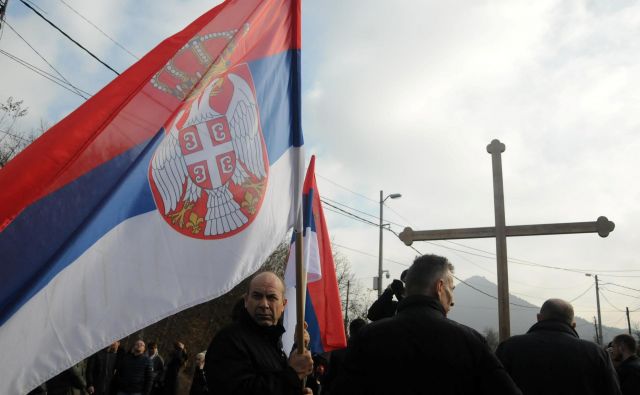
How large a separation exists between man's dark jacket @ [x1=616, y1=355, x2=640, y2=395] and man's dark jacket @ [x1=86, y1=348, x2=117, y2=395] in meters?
7.69

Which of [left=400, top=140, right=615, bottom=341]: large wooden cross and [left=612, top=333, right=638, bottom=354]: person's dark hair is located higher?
[left=400, top=140, right=615, bottom=341]: large wooden cross

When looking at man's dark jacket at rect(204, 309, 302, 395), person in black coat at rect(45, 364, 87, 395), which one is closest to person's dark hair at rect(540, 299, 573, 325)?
man's dark jacket at rect(204, 309, 302, 395)

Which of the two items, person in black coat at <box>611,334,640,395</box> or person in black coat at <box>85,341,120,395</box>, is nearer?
person in black coat at <box>611,334,640,395</box>

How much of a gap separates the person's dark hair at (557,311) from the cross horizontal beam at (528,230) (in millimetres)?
4492

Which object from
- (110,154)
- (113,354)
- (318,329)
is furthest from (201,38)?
(113,354)

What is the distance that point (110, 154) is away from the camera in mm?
2768

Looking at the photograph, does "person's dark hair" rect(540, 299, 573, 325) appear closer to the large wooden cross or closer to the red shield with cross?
the red shield with cross

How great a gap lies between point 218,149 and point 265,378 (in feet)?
3.98

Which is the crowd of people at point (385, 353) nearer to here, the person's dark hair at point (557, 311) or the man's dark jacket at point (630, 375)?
the person's dark hair at point (557, 311)

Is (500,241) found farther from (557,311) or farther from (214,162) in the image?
(214,162)

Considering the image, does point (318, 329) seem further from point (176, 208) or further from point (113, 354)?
point (113, 354)

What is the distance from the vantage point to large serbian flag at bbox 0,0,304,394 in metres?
2.41

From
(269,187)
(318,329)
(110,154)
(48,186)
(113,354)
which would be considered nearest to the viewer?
(48,186)

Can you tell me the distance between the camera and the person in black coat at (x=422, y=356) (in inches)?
91.4
